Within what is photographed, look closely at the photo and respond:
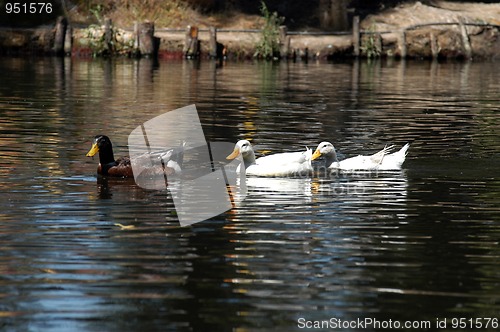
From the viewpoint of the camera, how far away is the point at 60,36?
146 ft

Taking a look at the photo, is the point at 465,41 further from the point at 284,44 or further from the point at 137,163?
the point at 137,163

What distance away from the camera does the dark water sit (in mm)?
8250

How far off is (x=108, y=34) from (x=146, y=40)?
4.78 feet

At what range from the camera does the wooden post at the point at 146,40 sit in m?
44.1

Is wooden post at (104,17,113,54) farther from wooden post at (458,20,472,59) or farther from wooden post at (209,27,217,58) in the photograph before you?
wooden post at (458,20,472,59)

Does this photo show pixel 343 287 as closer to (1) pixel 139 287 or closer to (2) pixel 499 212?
(1) pixel 139 287

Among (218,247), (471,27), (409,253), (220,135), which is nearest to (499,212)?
(409,253)

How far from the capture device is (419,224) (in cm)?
1139

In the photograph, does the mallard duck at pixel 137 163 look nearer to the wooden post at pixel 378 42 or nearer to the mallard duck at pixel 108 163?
the mallard duck at pixel 108 163

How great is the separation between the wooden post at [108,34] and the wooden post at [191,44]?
2.85 m

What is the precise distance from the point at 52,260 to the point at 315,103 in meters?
17.2

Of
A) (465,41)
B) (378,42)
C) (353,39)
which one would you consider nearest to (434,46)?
(465,41)

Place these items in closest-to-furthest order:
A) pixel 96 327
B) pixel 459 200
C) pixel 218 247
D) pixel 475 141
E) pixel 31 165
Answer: pixel 96 327
pixel 218 247
pixel 459 200
pixel 31 165
pixel 475 141

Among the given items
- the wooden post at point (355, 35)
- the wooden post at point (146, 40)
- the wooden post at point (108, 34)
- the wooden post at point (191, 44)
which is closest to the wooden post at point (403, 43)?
the wooden post at point (355, 35)
